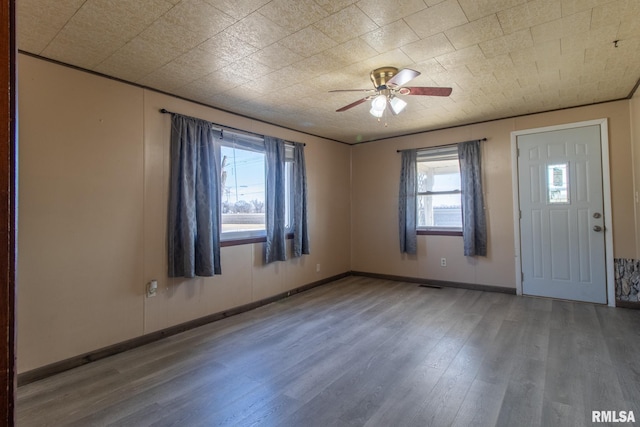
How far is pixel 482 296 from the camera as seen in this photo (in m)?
4.29

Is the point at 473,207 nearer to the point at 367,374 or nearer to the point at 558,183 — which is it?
the point at 558,183

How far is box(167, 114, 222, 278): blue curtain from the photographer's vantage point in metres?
3.15

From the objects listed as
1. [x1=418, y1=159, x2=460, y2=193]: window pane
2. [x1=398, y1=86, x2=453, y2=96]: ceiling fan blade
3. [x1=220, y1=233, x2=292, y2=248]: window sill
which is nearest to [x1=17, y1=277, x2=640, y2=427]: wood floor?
[x1=220, y1=233, x2=292, y2=248]: window sill

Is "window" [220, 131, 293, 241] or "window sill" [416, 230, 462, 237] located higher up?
"window" [220, 131, 293, 241]

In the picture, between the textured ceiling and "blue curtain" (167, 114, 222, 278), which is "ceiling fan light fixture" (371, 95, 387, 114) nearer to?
the textured ceiling

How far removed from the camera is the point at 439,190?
4.95 metres

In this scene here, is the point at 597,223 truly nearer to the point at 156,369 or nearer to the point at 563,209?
the point at 563,209

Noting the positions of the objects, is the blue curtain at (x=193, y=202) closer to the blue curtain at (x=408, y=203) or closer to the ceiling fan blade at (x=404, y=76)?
the ceiling fan blade at (x=404, y=76)

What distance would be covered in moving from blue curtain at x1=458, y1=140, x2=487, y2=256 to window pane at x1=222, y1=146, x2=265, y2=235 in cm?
291

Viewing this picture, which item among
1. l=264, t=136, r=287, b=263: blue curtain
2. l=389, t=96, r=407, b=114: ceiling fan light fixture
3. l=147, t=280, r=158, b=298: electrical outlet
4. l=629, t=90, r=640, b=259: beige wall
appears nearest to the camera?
l=389, t=96, r=407, b=114: ceiling fan light fixture

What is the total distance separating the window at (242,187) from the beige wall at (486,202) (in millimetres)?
2206

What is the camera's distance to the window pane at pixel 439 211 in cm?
482

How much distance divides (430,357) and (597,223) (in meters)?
2.96

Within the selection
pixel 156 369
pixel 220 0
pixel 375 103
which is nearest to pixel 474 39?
pixel 375 103
